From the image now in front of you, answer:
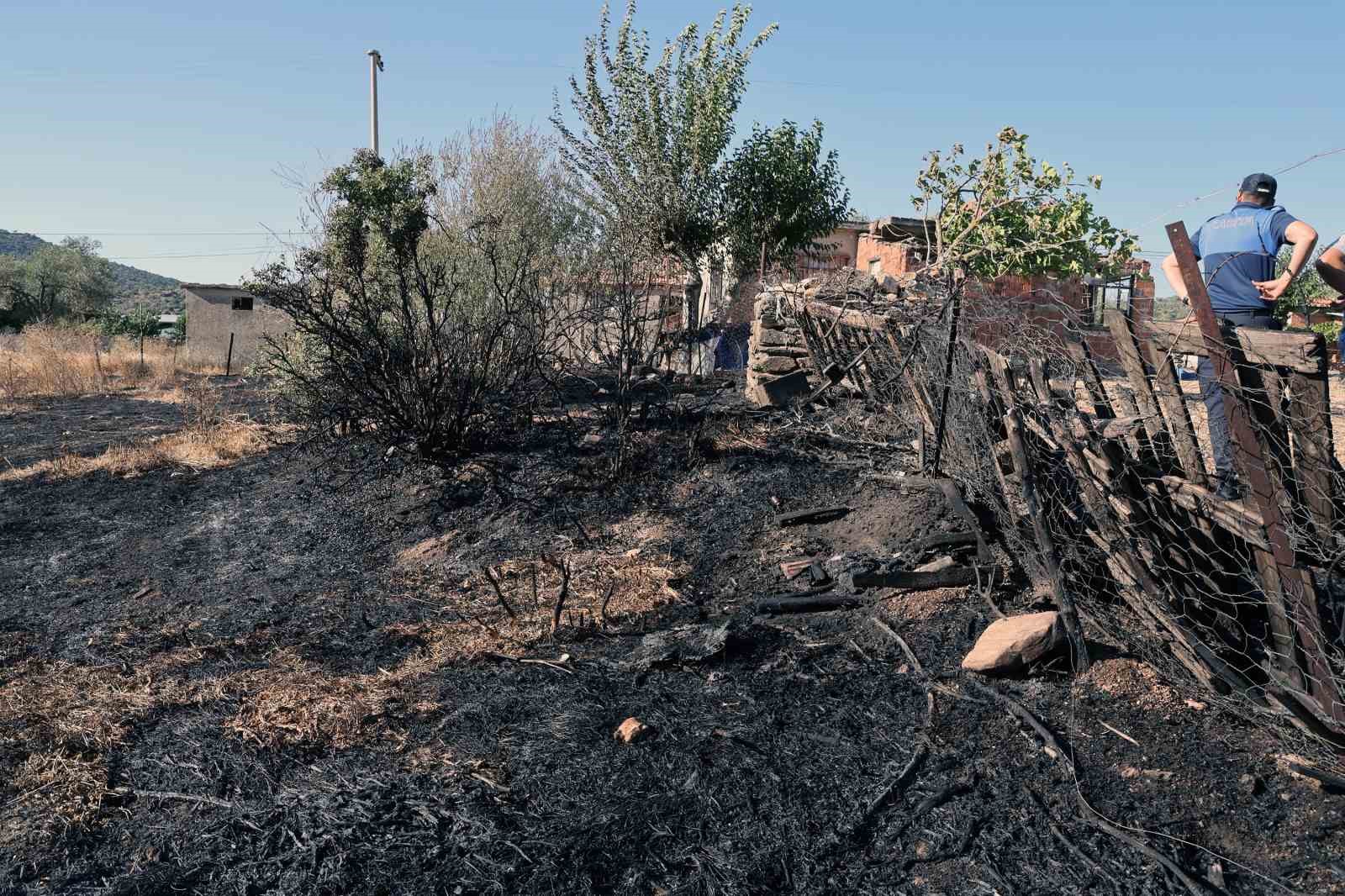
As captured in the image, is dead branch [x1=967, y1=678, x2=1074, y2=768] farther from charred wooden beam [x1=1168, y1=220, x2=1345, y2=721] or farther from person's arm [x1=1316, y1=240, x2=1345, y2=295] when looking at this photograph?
person's arm [x1=1316, y1=240, x2=1345, y2=295]

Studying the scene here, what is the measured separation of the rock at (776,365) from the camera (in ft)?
29.9

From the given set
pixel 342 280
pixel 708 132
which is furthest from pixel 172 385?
pixel 342 280

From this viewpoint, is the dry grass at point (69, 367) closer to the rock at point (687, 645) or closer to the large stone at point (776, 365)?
the large stone at point (776, 365)

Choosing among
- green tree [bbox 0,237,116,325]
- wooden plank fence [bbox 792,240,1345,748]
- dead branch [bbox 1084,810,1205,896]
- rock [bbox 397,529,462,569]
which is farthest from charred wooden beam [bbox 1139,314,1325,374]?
green tree [bbox 0,237,116,325]

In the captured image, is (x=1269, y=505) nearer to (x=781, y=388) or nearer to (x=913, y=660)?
(x=913, y=660)

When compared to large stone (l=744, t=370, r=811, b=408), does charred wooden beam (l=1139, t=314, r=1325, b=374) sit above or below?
above

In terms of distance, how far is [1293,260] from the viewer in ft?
13.1

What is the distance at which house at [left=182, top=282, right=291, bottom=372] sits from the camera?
2341cm

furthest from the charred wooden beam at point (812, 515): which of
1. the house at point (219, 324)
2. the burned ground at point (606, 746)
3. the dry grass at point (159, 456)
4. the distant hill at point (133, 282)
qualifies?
the distant hill at point (133, 282)

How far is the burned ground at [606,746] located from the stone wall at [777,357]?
2.86 metres

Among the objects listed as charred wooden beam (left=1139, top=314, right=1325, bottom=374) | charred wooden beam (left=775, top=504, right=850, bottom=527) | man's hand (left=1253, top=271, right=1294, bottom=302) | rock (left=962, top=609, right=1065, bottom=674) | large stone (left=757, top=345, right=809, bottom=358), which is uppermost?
man's hand (left=1253, top=271, right=1294, bottom=302)

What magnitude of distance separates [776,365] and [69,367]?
526 inches

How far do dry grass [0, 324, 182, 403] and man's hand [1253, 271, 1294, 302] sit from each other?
15861mm

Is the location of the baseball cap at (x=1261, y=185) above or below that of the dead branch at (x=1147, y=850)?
above
